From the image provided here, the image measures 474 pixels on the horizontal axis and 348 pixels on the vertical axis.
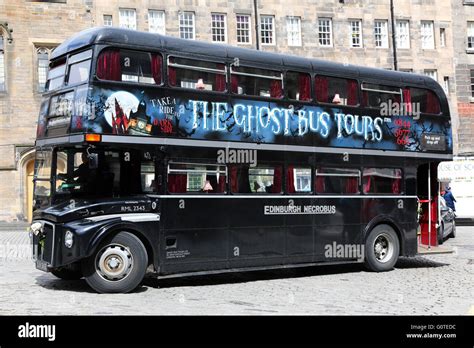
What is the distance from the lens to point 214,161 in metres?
12.4

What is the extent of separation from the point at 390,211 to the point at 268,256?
12.2ft

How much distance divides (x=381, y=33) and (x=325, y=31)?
12.8ft

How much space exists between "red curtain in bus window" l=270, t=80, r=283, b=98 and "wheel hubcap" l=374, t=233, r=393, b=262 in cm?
424

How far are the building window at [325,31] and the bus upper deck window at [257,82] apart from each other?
1084 inches

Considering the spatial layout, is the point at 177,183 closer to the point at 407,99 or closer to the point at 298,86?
the point at 298,86

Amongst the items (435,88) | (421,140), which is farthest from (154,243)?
(435,88)

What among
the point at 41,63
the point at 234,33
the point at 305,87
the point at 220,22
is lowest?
the point at 305,87

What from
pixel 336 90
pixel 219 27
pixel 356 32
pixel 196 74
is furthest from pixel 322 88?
pixel 356 32

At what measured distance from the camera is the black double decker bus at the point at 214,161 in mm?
11156

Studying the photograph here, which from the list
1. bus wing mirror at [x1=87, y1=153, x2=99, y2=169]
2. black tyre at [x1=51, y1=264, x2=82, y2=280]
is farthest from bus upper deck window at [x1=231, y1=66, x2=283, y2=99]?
black tyre at [x1=51, y1=264, x2=82, y2=280]

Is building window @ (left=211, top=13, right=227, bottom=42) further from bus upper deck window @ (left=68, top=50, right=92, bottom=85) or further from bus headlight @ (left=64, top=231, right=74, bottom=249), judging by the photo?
bus headlight @ (left=64, top=231, right=74, bottom=249)

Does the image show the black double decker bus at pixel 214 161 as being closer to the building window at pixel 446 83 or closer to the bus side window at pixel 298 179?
the bus side window at pixel 298 179

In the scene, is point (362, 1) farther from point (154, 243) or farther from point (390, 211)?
point (154, 243)

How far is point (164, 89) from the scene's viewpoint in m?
11.9
